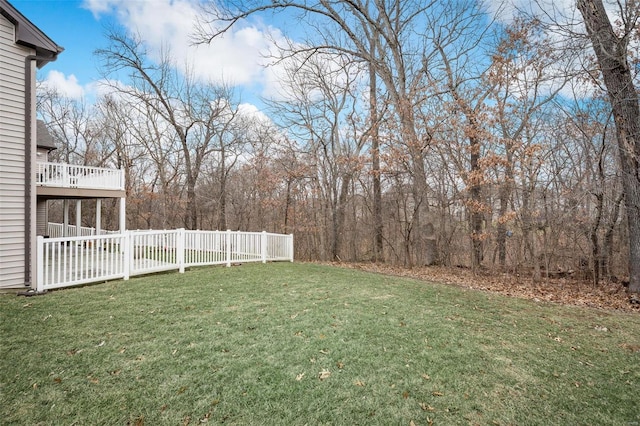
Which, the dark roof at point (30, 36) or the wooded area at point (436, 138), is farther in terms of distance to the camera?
the wooded area at point (436, 138)

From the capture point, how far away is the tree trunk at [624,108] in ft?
20.0

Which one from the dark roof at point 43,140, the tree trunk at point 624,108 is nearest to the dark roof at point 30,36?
the dark roof at point 43,140

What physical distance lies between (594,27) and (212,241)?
379 inches

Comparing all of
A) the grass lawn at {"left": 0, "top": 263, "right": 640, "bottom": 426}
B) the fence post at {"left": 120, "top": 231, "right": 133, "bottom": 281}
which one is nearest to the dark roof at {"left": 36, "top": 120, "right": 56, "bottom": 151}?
the fence post at {"left": 120, "top": 231, "right": 133, "bottom": 281}

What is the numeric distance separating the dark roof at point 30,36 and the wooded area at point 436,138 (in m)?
4.83

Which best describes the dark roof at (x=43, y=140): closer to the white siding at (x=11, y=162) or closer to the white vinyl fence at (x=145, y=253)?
the white vinyl fence at (x=145, y=253)

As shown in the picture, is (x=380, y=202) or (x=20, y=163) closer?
(x=20, y=163)

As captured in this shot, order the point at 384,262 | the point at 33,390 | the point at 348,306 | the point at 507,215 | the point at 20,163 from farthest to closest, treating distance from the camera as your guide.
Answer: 1. the point at 384,262
2. the point at 507,215
3. the point at 20,163
4. the point at 348,306
5. the point at 33,390

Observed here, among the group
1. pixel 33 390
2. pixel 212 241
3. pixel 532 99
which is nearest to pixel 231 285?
pixel 212 241

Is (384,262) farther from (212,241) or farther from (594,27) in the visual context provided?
(594,27)

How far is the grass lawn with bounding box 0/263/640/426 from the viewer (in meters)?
2.38

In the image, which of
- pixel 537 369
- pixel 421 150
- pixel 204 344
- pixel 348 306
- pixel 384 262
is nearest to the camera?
pixel 537 369

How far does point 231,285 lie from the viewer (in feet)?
20.4

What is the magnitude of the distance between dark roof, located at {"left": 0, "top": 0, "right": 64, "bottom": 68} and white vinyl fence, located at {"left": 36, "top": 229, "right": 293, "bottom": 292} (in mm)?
3923
